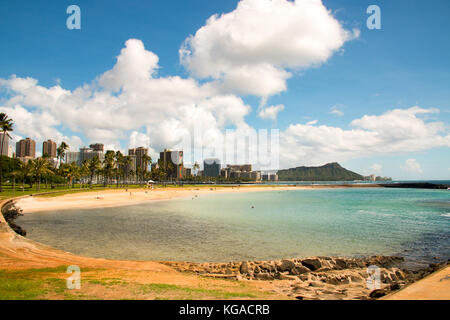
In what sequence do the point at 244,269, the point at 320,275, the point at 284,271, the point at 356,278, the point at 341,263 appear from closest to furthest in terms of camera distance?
the point at 356,278 → the point at 320,275 → the point at 244,269 → the point at 284,271 → the point at 341,263

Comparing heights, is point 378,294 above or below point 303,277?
above

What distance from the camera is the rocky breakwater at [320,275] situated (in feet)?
35.0

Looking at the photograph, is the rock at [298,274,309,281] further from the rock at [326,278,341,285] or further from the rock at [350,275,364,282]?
the rock at [350,275,364,282]

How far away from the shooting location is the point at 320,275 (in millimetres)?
13156

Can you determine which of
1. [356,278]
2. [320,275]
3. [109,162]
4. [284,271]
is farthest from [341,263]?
[109,162]

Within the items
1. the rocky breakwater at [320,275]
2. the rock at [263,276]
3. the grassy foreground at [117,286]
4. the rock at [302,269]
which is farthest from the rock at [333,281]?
the grassy foreground at [117,286]

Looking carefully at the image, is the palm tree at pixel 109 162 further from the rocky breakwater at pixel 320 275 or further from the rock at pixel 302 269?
the rock at pixel 302 269

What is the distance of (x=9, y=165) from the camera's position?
95938 millimetres

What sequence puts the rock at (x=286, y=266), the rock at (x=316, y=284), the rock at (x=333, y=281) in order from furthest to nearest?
the rock at (x=286, y=266) → the rock at (x=333, y=281) → the rock at (x=316, y=284)

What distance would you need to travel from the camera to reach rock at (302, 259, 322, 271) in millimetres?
A: 14194

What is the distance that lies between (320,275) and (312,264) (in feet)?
3.86

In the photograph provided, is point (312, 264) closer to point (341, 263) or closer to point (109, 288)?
point (341, 263)

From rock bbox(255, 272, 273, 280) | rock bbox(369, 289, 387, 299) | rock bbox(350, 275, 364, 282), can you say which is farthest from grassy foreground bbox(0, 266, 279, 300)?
rock bbox(350, 275, 364, 282)
